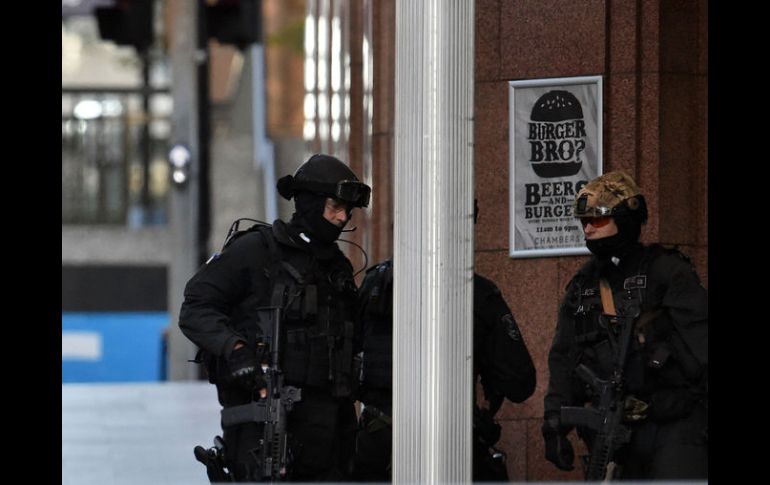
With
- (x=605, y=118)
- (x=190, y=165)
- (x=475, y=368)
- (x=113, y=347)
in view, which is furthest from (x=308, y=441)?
(x=113, y=347)

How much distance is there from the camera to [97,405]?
57.6 feet

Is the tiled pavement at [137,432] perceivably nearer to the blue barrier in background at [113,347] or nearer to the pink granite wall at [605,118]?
the pink granite wall at [605,118]

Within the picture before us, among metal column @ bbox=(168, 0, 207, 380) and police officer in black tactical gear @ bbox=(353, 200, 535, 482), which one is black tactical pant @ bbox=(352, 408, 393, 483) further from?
metal column @ bbox=(168, 0, 207, 380)

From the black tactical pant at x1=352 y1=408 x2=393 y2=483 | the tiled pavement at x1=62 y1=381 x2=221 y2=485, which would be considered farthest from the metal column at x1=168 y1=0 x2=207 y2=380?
the black tactical pant at x1=352 y1=408 x2=393 y2=483

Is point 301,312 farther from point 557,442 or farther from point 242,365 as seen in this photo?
point 557,442

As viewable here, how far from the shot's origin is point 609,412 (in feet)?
30.3

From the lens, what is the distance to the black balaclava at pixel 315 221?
9594 mm

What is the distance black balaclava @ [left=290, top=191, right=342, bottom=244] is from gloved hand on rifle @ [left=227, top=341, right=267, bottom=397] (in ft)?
2.40

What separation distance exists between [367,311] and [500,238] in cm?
208

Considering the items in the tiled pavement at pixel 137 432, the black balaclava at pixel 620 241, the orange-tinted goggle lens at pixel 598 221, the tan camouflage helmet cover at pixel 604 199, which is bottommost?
the tiled pavement at pixel 137 432

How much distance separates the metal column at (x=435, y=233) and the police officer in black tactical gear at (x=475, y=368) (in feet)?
3.82

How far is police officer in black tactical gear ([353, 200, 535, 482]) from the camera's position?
382 inches

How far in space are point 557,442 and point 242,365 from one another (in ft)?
5.22

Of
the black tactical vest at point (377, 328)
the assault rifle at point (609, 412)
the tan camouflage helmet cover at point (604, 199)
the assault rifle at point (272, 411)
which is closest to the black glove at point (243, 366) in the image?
the assault rifle at point (272, 411)
